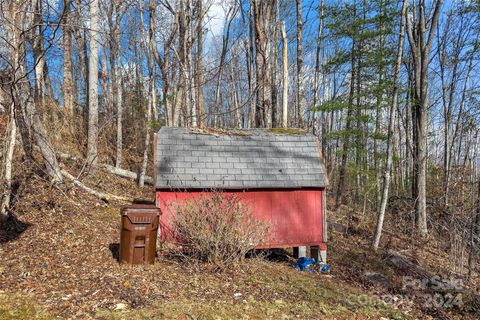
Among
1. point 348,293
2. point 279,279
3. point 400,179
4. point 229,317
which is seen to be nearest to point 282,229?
point 279,279

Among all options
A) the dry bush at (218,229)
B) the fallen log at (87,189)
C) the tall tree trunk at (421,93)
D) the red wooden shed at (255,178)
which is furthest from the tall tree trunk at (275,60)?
the dry bush at (218,229)

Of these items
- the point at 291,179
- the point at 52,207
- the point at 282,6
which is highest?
the point at 282,6

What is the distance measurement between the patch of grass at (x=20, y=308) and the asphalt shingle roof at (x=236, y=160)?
3.27 meters

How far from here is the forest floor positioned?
4848mm

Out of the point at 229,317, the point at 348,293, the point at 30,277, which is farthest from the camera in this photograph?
the point at 348,293

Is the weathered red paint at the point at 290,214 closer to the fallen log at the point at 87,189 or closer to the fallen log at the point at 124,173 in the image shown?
the fallen log at the point at 87,189

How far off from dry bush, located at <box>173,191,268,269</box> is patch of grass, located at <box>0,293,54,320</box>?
280cm

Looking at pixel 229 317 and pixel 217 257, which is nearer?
pixel 229 317

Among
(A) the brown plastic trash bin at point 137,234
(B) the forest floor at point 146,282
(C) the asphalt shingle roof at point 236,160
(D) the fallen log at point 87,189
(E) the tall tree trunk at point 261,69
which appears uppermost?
(E) the tall tree trunk at point 261,69

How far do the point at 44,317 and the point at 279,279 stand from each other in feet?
12.8

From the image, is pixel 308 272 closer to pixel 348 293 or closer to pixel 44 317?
pixel 348 293

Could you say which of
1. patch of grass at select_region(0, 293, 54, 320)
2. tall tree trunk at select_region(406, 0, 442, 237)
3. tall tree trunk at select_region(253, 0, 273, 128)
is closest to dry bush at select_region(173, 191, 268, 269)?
patch of grass at select_region(0, 293, 54, 320)

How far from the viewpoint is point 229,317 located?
481 centimetres

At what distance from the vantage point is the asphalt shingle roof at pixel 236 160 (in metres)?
7.80
